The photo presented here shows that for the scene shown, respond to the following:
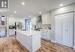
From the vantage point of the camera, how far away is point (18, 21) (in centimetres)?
1258

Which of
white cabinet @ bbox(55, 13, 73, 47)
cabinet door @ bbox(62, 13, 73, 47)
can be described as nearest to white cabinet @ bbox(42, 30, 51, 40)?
white cabinet @ bbox(55, 13, 73, 47)

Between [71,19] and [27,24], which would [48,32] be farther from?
[27,24]

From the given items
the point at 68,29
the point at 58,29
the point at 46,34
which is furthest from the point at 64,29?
the point at 46,34

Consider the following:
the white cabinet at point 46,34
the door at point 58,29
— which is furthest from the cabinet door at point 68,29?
the white cabinet at point 46,34

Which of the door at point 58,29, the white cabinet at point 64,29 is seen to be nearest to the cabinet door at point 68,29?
the white cabinet at point 64,29

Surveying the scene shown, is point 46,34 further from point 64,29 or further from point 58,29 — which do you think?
point 64,29

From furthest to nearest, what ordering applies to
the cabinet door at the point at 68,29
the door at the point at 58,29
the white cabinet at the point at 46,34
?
the white cabinet at the point at 46,34 → the door at the point at 58,29 → the cabinet door at the point at 68,29

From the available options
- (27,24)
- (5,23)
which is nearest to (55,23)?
(5,23)

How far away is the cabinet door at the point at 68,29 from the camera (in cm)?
518

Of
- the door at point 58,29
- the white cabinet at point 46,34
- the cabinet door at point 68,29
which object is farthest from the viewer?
the white cabinet at point 46,34

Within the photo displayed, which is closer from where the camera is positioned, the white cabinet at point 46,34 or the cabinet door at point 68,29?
the cabinet door at point 68,29

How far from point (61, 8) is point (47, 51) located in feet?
10.4

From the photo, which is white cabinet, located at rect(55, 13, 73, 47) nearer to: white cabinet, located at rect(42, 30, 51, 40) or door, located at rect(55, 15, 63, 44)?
door, located at rect(55, 15, 63, 44)

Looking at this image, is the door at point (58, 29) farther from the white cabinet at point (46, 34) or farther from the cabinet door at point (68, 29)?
the white cabinet at point (46, 34)
